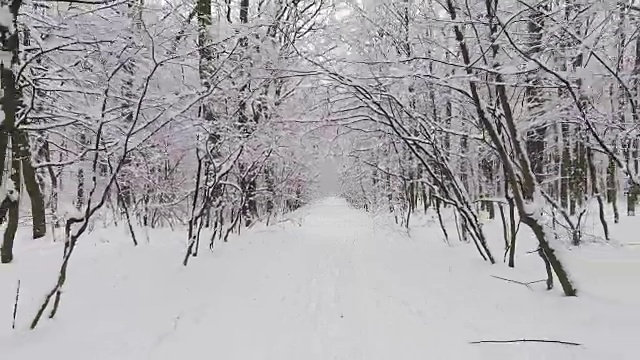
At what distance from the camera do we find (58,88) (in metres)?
6.91

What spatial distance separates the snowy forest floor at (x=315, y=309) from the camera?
3.63 m

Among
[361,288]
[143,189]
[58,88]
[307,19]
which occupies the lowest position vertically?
[361,288]

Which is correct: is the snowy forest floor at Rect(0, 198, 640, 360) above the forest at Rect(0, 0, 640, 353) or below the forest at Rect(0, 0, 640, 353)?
below

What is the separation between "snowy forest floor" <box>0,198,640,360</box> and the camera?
3.63 m

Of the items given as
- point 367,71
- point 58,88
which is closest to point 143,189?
point 58,88

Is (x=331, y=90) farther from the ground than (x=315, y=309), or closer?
farther from the ground

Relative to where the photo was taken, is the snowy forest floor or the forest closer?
the snowy forest floor

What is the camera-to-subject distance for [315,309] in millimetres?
5145

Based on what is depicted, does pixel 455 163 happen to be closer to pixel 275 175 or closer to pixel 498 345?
pixel 275 175

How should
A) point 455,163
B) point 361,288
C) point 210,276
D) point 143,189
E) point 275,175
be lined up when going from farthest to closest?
point 275,175 < point 143,189 < point 455,163 < point 210,276 < point 361,288

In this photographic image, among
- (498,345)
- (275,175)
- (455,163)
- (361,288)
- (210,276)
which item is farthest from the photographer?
(275,175)

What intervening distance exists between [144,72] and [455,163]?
763cm

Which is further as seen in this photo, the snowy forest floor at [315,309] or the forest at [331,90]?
the forest at [331,90]

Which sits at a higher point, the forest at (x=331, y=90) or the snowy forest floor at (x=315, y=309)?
the forest at (x=331, y=90)
